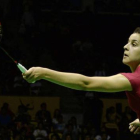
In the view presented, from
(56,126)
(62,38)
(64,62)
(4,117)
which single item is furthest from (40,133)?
(62,38)

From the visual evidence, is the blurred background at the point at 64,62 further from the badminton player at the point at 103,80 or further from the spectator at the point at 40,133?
the badminton player at the point at 103,80

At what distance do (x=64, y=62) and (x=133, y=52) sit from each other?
10242mm

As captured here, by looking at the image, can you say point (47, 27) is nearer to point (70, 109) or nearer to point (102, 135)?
point (70, 109)

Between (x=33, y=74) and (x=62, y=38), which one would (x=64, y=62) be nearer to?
(x=62, y=38)

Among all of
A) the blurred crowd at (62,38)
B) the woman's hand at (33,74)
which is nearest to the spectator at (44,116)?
the blurred crowd at (62,38)

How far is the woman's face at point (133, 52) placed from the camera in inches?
168

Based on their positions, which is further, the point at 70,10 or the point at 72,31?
the point at 70,10

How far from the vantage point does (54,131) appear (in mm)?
10914

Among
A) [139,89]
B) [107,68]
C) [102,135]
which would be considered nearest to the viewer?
[139,89]

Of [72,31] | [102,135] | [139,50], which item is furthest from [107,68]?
[139,50]

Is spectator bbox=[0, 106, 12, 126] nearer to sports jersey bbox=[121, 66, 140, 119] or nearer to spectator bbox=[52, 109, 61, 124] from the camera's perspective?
spectator bbox=[52, 109, 61, 124]

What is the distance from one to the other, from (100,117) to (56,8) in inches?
200

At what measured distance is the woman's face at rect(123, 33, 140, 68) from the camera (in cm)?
426

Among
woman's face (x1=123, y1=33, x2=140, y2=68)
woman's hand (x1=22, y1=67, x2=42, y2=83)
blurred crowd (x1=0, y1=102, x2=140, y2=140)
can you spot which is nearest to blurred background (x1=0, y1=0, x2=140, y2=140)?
blurred crowd (x1=0, y1=102, x2=140, y2=140)
